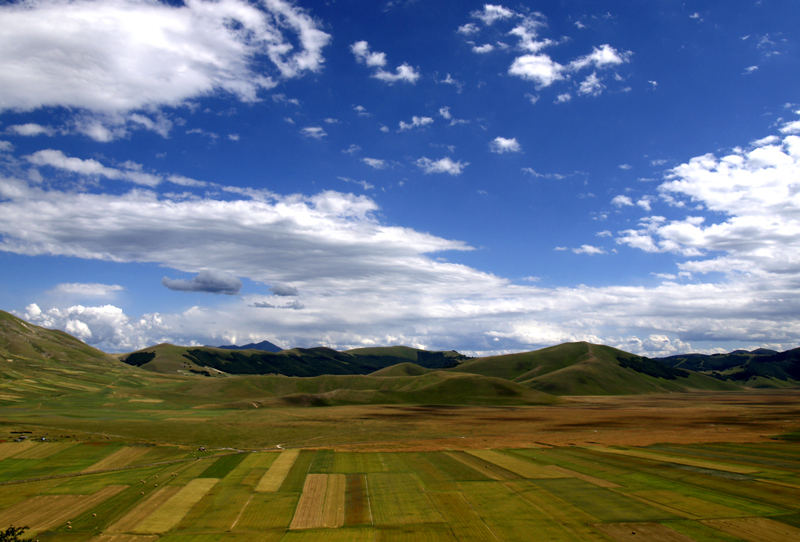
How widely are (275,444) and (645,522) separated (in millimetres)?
90848

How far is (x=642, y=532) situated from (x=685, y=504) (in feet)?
39.0

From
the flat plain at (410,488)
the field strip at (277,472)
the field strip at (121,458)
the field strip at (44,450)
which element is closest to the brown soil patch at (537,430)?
the flat plain at (410,488)

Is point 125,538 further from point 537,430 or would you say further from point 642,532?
point 537,430

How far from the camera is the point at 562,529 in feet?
150

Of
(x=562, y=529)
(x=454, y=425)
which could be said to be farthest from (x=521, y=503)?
(x=454, y=425)

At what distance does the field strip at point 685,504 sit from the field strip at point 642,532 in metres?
5.70

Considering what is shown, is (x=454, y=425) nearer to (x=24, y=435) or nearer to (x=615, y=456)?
(x=615, y=456)

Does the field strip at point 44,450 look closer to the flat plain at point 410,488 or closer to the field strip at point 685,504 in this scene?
the flat plain at point 410,488

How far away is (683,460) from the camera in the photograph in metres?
78.8

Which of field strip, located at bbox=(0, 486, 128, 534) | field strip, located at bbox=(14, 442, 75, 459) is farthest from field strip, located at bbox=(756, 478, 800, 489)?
field strip, located at bbox=(14, 442, 75, 459)

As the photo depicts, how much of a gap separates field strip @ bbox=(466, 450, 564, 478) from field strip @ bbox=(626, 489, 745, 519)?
13721mm

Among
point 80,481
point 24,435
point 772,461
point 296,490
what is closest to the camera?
point 296,490

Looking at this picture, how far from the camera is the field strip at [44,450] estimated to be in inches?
3469

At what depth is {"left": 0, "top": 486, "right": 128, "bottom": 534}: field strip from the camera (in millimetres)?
51781
